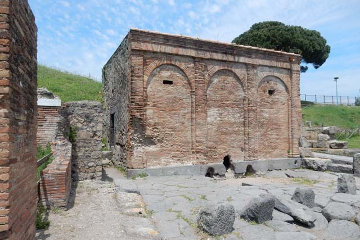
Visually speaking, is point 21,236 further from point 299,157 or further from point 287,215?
point 299,157

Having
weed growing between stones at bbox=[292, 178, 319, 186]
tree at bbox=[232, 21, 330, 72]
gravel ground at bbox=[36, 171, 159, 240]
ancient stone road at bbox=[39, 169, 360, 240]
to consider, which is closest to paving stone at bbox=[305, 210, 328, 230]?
ancient stone road at bbox=[39, 169, 360, 240]

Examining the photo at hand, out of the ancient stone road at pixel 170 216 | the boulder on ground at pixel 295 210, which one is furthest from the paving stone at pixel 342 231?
the boulder on ground at pixel 295 210

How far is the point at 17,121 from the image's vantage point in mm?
3148

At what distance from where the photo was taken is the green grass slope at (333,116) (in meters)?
31.2

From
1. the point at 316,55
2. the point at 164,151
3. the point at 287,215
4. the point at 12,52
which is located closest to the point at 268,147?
the point at 164,151

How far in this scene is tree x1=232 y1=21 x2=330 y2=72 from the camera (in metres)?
30.7

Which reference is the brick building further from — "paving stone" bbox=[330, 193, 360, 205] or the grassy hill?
the grassy hill

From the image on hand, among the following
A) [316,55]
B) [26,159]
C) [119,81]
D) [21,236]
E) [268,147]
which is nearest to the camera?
[21,236]

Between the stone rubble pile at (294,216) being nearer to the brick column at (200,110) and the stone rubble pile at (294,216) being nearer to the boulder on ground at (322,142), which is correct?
the brick column at (200,110)

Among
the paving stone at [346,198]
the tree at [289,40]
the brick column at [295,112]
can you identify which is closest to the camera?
the paving stone at [346,198]

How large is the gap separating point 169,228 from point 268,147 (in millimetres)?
8486

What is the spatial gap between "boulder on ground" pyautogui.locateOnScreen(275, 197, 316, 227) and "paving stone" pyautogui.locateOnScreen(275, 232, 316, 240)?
43 cm

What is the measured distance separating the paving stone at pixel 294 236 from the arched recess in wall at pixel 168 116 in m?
5.54

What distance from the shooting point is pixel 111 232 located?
5031 mm
